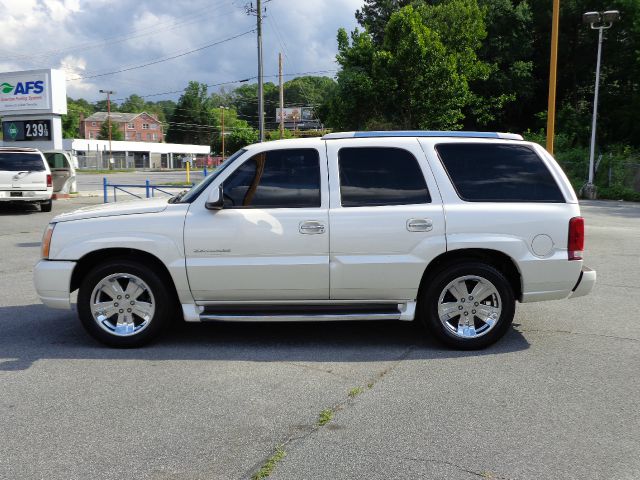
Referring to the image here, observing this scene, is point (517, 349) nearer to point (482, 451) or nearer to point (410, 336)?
point (410, 336)

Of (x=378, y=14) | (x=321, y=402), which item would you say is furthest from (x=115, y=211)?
(x=378, y=14)

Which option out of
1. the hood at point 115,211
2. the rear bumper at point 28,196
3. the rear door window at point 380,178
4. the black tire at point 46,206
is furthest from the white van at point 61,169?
the rear door window at point 380,178

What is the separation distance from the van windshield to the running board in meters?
14.0

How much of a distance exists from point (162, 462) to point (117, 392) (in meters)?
1.18

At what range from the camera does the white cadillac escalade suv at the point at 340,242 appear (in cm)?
513

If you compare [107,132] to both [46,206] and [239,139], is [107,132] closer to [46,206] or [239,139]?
[239,139]

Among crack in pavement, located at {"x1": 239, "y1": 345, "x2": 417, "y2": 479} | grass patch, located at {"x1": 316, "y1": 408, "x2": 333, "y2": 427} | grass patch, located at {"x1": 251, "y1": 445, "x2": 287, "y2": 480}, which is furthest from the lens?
grass patch, located at {"x1": 316, "y1": 408, "x2": 333, "y2": 427}

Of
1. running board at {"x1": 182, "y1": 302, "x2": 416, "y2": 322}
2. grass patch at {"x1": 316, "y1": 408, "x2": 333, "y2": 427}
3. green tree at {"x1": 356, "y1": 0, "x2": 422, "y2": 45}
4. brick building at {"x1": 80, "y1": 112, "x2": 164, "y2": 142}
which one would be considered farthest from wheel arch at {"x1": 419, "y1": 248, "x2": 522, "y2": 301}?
brick building at {"x1": 80, "y1": 112, "x2": 164, "y2": 142}

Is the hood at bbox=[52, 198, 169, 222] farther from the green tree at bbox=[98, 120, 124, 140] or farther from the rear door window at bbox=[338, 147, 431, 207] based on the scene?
the green tree at bbox=[98, 120, 124, 140]

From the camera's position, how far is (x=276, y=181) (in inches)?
208

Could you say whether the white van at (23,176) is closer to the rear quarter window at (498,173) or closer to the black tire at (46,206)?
the black tire at (46,206)

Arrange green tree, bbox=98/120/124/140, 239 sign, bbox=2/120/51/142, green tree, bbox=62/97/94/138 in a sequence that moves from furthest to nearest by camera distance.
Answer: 1. green tree, bbox=62/97/94/138
2. green tree, bbox=98/120/124/140
3. 239 sign, bbox=2/120/51/142

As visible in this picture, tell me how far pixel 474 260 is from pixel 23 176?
50.2ft

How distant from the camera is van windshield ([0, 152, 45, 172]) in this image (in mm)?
16828
